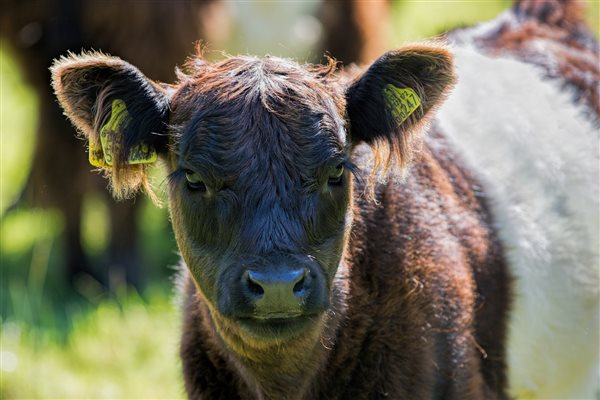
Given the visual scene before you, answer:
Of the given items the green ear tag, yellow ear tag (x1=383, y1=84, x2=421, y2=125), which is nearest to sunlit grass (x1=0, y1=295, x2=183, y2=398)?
the green ear tag

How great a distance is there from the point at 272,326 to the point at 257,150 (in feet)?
2.02

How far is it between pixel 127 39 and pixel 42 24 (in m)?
0.71

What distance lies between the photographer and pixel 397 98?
14.1ft

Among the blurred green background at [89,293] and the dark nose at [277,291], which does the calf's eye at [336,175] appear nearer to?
the dark nose at [277,291]

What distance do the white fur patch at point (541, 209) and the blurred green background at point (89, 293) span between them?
1.55 metres

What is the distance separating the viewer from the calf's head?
381cm

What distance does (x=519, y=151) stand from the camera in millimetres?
5387

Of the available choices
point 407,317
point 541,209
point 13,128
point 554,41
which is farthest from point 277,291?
point 13,128

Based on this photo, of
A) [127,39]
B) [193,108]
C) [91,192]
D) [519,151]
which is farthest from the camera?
[91,192]

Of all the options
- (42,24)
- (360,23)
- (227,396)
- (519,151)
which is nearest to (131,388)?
(227,396)

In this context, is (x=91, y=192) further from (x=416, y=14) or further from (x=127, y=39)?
(x=416, y=14)

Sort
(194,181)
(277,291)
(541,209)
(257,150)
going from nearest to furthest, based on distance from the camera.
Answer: (277,291)
(257,150)
(194,181)
(541,209)

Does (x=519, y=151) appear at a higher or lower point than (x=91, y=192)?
higher

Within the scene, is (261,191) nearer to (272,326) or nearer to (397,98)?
(272,326)
